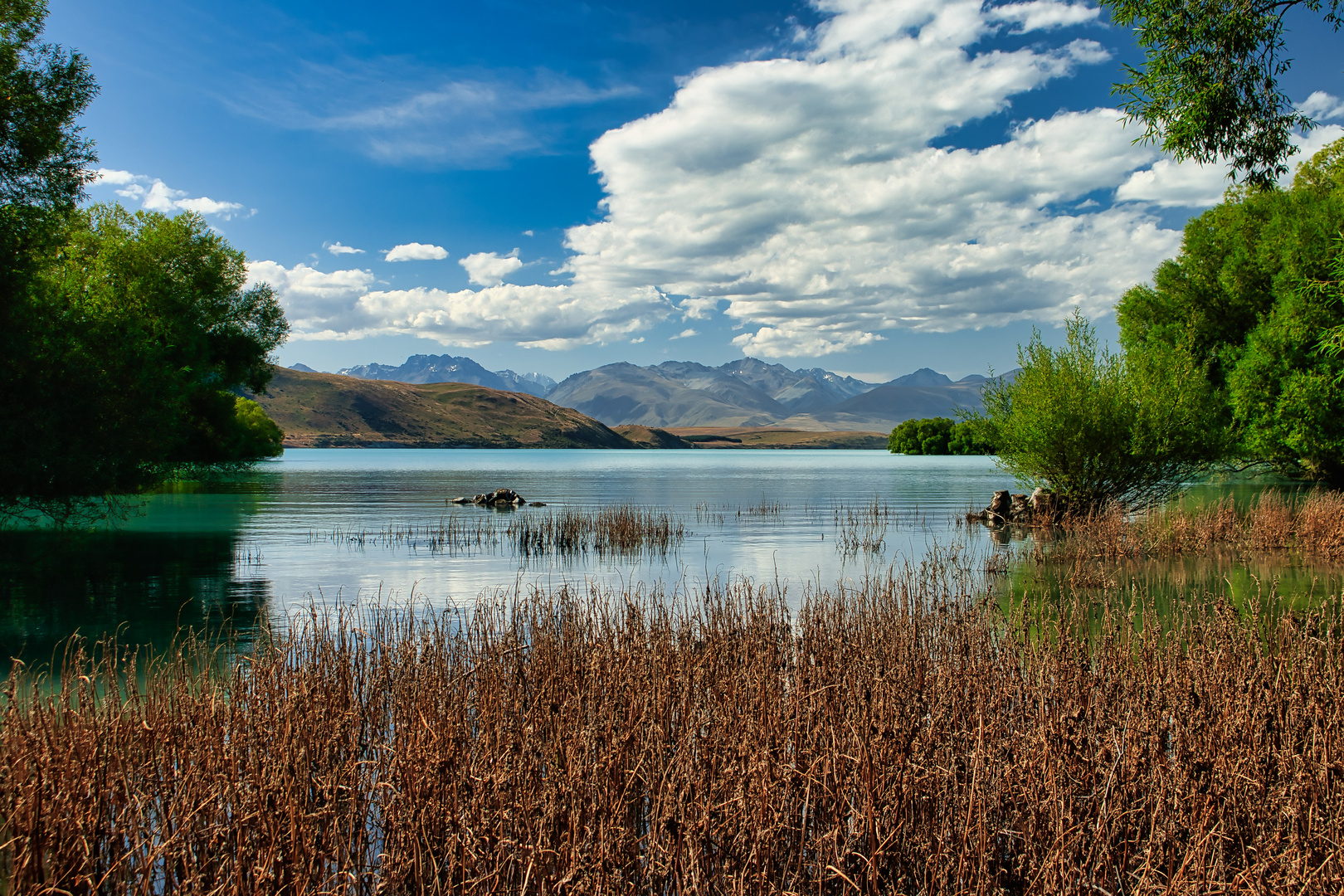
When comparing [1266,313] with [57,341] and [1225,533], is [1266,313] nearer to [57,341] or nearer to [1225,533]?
[1225,533]

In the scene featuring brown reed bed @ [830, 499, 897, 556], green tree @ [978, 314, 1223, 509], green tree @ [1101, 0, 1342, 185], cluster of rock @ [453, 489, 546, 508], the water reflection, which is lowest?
brown reed bed @ [830, 499, 897, 556]

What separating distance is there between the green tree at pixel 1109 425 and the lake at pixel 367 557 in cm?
428

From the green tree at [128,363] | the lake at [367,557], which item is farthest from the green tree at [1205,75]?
the green tree at [128,363]

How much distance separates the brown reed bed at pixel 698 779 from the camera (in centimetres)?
482

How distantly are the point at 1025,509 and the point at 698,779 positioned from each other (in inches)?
1473

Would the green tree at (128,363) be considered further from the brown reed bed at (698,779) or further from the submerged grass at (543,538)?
the brown reed bed at (698,779)

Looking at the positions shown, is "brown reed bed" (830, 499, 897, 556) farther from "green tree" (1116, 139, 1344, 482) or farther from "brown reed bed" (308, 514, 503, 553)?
"green tree" (1116, 139, 1344, 482)

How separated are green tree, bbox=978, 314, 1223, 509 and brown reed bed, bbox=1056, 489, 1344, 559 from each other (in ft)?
17.6

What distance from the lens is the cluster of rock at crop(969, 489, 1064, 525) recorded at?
33.3 metres

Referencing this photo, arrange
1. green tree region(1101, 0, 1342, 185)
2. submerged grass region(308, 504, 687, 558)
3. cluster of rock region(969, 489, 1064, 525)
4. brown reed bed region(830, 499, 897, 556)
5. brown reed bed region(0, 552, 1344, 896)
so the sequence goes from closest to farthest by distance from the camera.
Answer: brown reed bed region(0, 552, 1344, 896) → green tree region(1101, 0, 1342, 185) → brown reed bed region(830, 499, 897, 556) → submerged grass region(308, 504, 687, 558) → cluster of rock region(969, 489, 1064, 525)

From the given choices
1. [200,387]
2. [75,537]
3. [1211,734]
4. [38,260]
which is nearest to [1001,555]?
[1211,734]

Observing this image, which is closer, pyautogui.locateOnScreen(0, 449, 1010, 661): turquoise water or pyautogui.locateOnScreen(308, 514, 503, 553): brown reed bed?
pyautogui.locateOnScreen(0, 449, 1010, 661): turquoise water

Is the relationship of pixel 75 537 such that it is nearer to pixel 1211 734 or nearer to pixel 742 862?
pixel 742 862

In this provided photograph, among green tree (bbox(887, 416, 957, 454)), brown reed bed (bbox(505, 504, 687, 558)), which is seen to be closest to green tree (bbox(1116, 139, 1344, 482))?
brown reed bed (bbox(505, 504, 687, 558))
